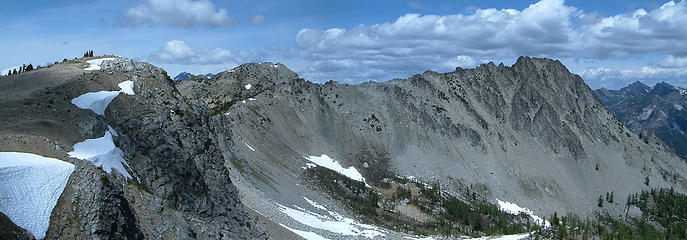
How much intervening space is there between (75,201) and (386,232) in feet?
233

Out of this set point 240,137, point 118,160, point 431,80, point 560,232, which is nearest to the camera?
point 118,160

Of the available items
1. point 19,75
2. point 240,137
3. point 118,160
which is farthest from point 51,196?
point 240,137

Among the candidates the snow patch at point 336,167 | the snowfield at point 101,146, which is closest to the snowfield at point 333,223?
the snow patch at point 336,167

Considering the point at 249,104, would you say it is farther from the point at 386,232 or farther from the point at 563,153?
the point at 563,153

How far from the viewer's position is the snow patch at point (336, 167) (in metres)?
135

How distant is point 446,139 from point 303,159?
57.7 metres

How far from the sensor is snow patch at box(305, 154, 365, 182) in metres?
135

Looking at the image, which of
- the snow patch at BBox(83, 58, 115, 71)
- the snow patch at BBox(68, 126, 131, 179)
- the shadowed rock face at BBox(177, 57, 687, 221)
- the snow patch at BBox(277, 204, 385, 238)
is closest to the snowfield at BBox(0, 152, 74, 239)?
the snow patch at BBox(68, 126, 131, 179)

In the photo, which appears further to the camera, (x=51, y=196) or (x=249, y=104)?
(x=249, y=104)

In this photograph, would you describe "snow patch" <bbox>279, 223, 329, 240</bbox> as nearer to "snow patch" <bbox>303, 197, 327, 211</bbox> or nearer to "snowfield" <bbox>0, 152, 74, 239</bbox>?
"snow patch" <bbox>303, 197, 327, 211</bbox>

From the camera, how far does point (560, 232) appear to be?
7350cm

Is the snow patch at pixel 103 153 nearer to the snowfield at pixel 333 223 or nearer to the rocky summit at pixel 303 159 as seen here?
the rocky summit at pixel 303 159

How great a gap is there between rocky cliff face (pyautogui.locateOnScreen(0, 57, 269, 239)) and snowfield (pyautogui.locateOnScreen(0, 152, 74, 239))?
55 cm

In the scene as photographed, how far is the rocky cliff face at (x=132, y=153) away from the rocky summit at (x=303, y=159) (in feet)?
0.42
